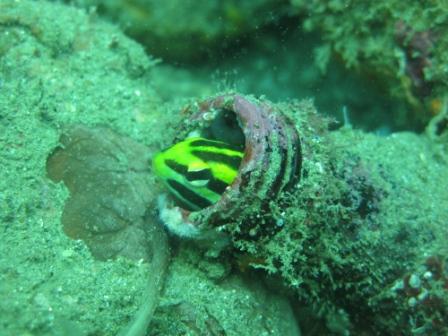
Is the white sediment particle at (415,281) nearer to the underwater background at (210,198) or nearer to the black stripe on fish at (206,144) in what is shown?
the underwater background at (210,198)

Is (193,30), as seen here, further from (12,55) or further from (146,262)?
(146,262)

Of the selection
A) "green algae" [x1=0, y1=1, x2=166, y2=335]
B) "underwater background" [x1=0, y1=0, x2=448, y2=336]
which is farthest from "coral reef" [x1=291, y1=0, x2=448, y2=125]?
"green algae" [x1=0, y1=1, x2=166, y2=335]

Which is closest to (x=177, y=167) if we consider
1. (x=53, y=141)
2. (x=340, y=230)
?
(x=53, y=141)

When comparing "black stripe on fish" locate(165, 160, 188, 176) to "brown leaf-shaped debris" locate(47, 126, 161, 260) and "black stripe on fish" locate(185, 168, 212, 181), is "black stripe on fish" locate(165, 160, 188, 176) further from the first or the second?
"brown leaf-shaped debris" locate(47, 126, 161, 260)

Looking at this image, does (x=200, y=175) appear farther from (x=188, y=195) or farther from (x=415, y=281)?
(x=415, y=281)

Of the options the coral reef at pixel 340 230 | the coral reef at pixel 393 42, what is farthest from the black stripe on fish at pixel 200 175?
the coral reef at pixel 393 42

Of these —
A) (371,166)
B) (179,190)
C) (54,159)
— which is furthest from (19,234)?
(371,166)
